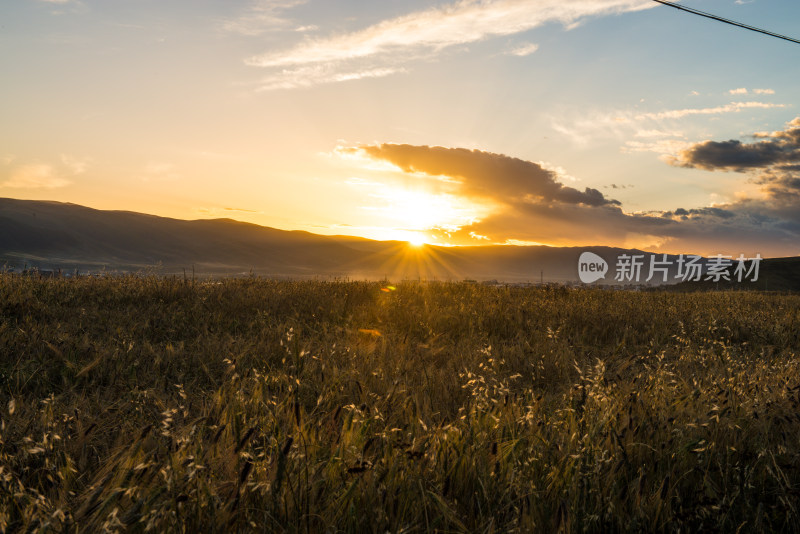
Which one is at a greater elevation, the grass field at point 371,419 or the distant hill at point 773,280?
the distant hill at point 773,280

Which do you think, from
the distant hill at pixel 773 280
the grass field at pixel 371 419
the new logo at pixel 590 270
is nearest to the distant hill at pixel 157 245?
the new logo at pixel 590 270

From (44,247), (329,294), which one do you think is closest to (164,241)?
(44,247)

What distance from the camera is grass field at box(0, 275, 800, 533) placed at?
1.95 meters

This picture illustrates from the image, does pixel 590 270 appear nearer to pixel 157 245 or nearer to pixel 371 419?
pixel 371 419

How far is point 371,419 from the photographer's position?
112 inches

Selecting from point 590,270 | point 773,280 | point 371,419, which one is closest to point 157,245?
point 590,270

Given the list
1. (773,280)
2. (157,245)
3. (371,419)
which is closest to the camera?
(371,419)

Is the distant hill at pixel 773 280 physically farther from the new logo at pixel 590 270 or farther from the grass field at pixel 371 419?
the grass field at pixel 371 419

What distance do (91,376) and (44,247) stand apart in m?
177

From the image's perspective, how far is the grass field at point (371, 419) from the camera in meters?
1.95

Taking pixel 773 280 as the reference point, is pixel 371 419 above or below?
below

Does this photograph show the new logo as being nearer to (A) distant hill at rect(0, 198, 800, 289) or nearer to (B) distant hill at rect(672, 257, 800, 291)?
(B) distant hill at rect(672, 257, 800, 291)

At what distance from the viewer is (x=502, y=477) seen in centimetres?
231

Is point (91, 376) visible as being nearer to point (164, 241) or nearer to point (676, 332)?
point (676, 332)
